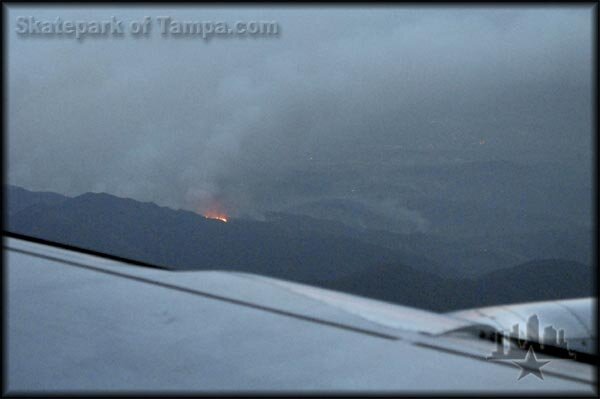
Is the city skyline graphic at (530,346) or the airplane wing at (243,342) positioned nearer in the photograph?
the airplane wing at (243,342)

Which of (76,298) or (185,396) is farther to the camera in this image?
(76,298)

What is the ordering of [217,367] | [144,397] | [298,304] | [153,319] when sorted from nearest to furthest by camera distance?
[144,397] < [217,367] < [153,319] < [298,304]

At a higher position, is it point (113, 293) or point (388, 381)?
point (113, 293)

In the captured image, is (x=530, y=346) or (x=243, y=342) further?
(x=530, y=346)

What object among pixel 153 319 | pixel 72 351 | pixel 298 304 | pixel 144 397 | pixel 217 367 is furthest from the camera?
pixel 298 304

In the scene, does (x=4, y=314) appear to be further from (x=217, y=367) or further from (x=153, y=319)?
(x=217, y=367)

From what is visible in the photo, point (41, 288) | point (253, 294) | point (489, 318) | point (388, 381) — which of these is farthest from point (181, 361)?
point (489, 318)

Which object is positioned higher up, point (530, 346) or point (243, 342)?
point (243, 342)

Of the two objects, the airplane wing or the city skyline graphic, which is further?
the city skyline graphic
